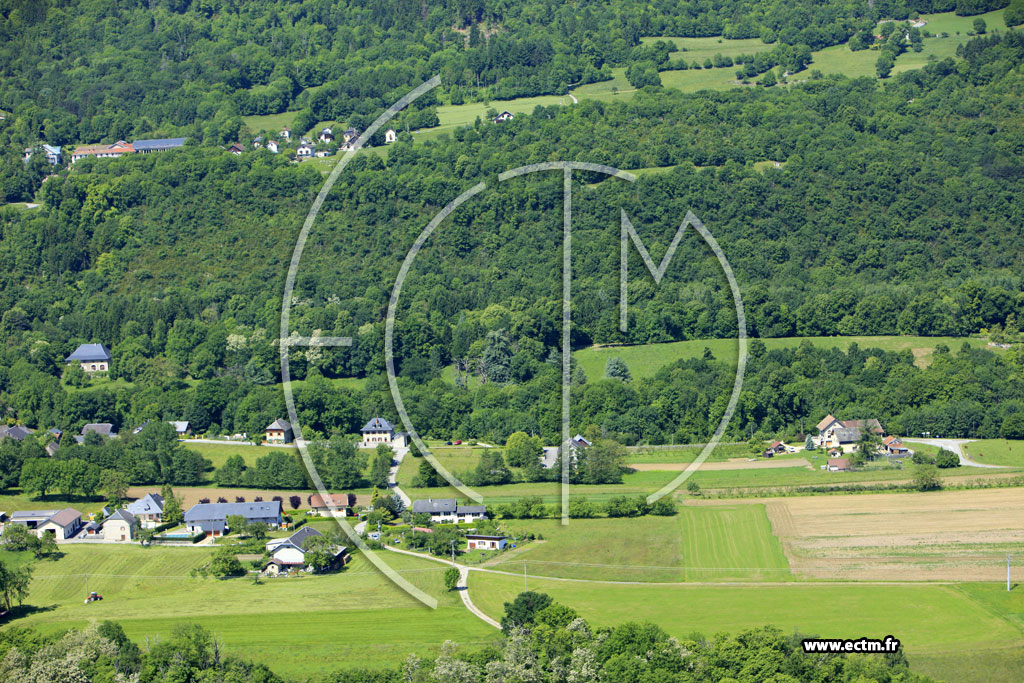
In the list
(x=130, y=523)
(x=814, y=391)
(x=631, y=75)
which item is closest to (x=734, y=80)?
(x=631, y=75)

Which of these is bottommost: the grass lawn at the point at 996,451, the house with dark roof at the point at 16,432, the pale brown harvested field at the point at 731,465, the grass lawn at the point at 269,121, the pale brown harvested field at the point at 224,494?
the pale brown harvested field at the point at 224,494

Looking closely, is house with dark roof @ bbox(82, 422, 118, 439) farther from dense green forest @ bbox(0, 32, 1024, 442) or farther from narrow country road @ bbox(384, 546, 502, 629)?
narrow country road @ bbox(384, 546, 502, 629)

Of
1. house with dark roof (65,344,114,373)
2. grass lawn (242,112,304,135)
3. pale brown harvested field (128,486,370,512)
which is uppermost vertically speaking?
grass lawn (242,112,304,135)

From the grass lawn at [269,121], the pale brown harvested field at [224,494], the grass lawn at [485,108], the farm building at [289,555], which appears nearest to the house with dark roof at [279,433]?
the pale brown harvested field at [224,494]

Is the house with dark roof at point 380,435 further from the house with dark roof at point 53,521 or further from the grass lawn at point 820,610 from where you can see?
the grass lawn at point 820,610

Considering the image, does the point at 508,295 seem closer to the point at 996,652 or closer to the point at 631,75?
the point at 631,75

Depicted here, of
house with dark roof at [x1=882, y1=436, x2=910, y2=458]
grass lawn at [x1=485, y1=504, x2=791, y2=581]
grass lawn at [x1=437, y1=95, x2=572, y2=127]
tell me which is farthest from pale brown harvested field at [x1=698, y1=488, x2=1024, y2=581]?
grass lawn at [x1=437, y1=95, x2=572, y2=127]
